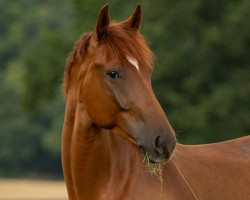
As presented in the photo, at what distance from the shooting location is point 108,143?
17.9ft

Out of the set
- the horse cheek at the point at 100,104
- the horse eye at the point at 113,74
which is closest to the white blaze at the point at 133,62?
the horse eye at the point at 113,74

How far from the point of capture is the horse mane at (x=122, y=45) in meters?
5.11

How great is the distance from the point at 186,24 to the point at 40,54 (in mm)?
8301

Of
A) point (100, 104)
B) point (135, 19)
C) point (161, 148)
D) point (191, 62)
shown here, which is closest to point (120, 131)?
point (100, 104)

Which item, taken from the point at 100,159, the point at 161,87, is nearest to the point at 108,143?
the point at 100,159

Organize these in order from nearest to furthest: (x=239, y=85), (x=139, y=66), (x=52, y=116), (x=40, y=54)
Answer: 1. (x=139, y=66)
2. (x=239, y=85)
3. (x=40, y=54)
4. (x=52, y=116)

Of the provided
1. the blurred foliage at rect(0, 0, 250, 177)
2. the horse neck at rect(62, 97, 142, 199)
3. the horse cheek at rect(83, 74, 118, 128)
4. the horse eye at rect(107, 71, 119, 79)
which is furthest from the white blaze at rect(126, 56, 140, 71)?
the blurred foliage at rect(0, 0, 250, 177)

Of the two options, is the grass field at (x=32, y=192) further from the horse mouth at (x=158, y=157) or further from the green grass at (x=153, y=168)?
the horse mouth at (x=158, y=157)

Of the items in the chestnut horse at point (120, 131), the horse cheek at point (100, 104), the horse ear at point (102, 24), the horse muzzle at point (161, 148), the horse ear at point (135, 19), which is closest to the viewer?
the horse muzzle at point (161, 148)

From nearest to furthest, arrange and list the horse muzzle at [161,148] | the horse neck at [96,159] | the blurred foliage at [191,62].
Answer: the horse muzzle at [161,148] → the horse neck at [96,159] → the blurred foliage at [191,62]

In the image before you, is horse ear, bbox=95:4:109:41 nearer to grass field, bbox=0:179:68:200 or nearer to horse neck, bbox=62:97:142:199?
horse neck, bbox=62:97:142:199

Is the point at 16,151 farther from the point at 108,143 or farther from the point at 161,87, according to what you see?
the point at 108,143

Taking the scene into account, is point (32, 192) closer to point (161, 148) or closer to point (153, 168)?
point (153, 168)

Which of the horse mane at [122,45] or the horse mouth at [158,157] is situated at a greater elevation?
the horse mane at [122,45]
